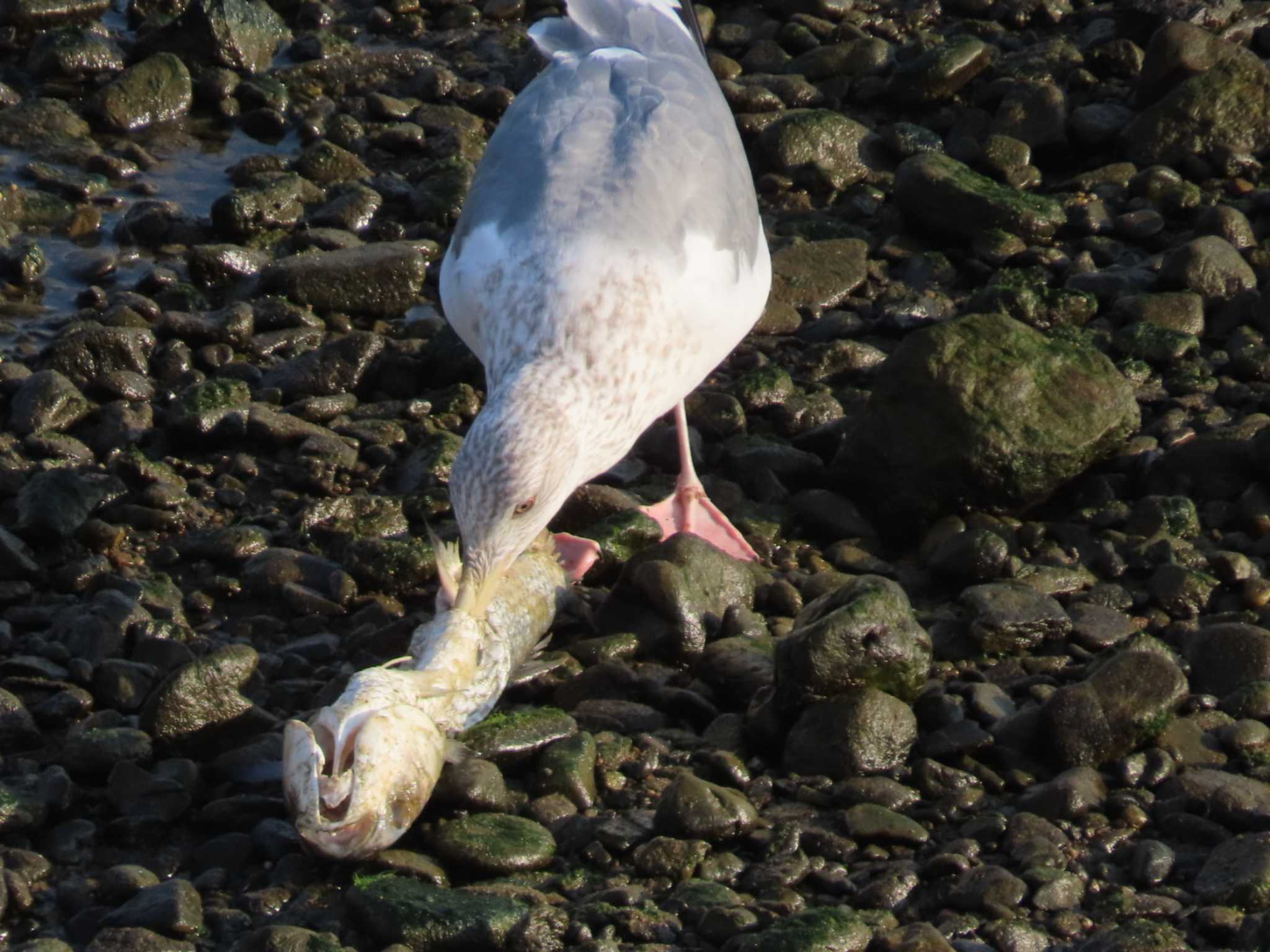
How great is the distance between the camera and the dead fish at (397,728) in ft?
16.3

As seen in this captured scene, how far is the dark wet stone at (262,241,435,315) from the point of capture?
28.0ft

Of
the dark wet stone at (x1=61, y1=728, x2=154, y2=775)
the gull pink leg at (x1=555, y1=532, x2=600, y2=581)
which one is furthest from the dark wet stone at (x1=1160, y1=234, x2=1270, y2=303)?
the dark wet stone at (x1=61, y1=728, x2=154, y2=775)

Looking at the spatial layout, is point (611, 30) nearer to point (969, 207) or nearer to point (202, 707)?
point (969, 207)

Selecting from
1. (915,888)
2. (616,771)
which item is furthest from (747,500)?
(915,888)

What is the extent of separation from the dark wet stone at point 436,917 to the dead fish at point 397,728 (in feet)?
0.55

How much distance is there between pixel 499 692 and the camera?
575 centimetres

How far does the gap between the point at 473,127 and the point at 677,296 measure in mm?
4022

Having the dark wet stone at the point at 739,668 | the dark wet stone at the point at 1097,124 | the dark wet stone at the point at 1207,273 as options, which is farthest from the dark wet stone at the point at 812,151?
the dark wet stone at the point at 739,668

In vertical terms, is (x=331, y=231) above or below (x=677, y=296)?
below

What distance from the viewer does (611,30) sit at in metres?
8.06

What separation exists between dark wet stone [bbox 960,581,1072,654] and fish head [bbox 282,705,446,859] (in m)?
2.00

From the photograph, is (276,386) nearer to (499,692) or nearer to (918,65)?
(499,692)

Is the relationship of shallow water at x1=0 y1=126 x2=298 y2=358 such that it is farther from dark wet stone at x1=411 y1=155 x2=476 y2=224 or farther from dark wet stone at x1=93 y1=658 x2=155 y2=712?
dark wet stone at x1=93 y1=658 x2=155 y2=712

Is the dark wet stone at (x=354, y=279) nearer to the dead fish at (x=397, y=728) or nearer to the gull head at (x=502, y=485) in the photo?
the gull head at (x=502, y=485)
